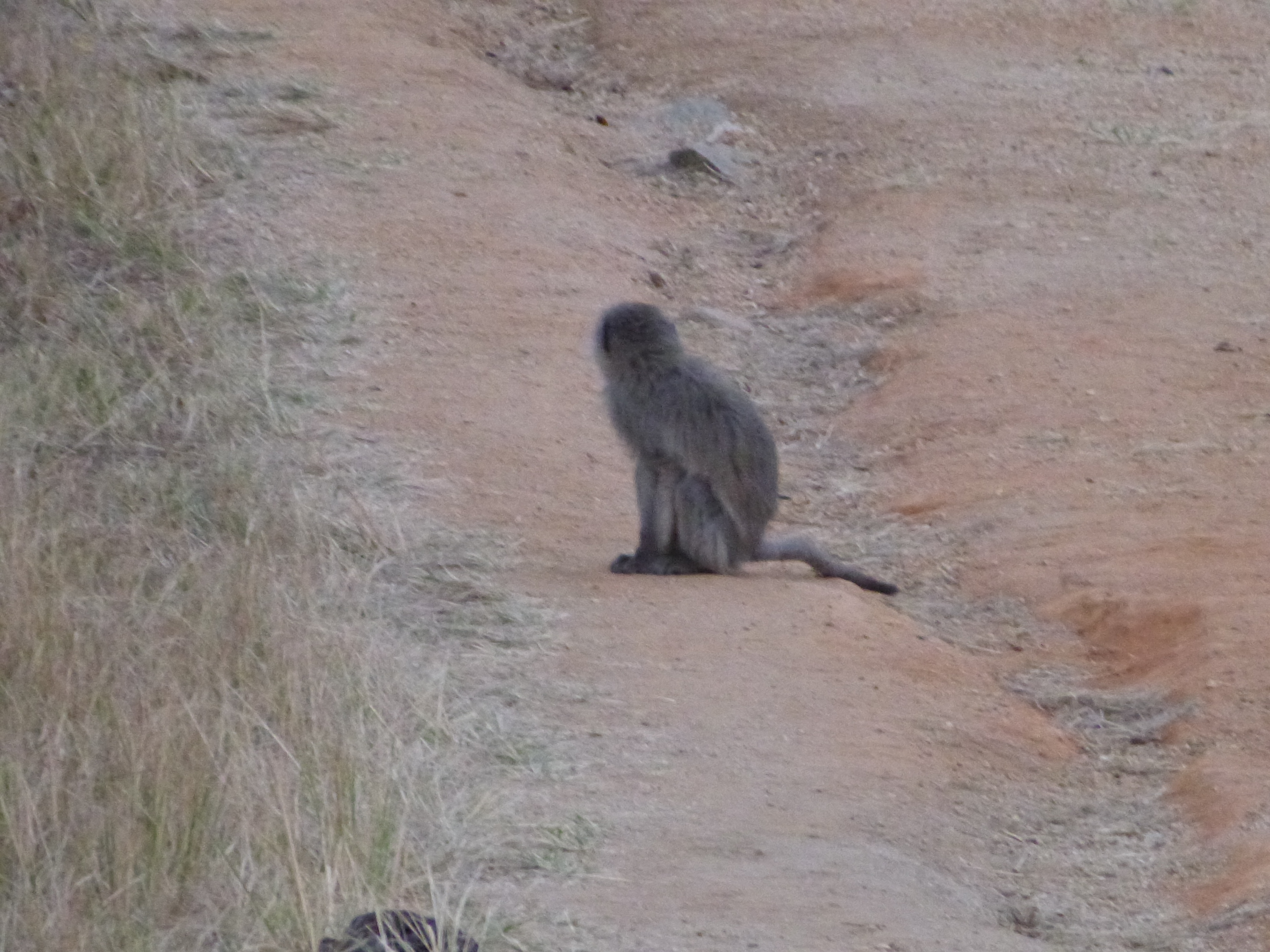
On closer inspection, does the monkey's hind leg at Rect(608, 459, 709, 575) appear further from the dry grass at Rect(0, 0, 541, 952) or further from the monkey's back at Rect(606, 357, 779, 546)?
the dry grass at Rect(0, 0, 541, 952)

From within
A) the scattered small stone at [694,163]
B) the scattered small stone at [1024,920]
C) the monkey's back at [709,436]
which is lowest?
the scattered small stone at [694,163]

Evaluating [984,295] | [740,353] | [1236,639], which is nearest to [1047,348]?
[984,295]

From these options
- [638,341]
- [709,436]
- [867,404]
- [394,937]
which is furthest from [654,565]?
[394,937]

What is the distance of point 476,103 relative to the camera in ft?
42.8

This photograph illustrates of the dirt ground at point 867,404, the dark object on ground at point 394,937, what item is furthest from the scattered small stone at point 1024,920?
the dark object on ground at point 394,937

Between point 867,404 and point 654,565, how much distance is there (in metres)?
2.55

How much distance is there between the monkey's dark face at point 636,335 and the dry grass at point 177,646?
4.23 feet

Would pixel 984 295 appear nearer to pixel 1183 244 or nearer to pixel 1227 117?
pixel 1183 244

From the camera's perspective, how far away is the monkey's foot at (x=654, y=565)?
7.88 meters

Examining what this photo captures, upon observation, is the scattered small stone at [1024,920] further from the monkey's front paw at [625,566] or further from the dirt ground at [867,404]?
the monkey's front paw at [625,566]

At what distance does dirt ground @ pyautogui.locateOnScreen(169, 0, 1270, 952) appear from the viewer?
577 cm

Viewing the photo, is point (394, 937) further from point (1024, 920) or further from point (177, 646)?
point (1024, 920)

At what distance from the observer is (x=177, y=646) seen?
5.74m

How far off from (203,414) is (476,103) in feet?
17.4
